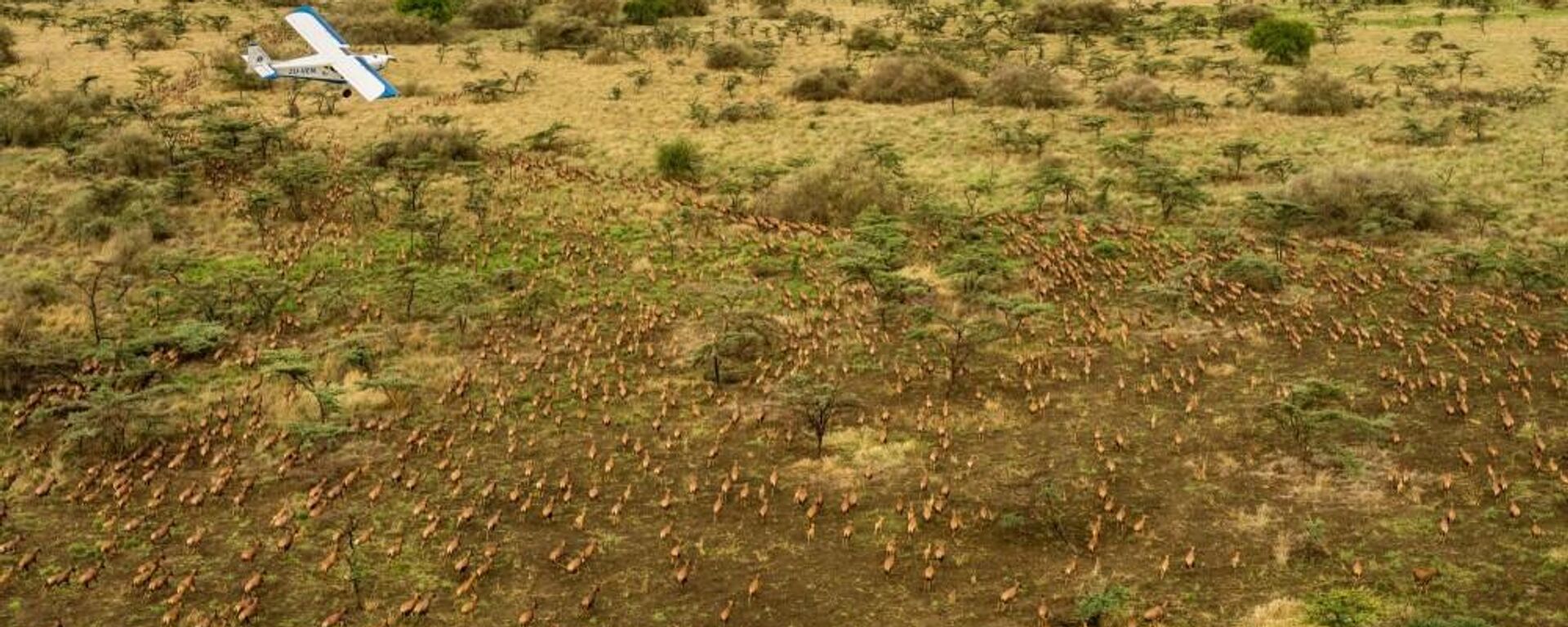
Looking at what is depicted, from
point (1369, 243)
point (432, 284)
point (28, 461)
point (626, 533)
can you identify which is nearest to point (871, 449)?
point (626, 533)

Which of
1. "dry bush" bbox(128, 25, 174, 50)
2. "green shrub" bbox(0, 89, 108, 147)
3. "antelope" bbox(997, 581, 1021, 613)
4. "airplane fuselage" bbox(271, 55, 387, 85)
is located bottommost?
"dry bush" bbox(128, 25, 174, 50)

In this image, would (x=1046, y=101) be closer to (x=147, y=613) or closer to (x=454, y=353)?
(x=454, y=353)

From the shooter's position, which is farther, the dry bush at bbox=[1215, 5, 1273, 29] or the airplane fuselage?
the dry bush at bbox=[1215, 5, 1273, 29]

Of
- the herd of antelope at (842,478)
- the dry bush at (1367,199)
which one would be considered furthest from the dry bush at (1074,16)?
Result: the herd of antelope at (842,478)

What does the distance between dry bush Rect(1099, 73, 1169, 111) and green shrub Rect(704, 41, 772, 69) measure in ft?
52.3

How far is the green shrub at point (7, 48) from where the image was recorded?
46125 millimetres

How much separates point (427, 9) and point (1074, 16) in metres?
34.9

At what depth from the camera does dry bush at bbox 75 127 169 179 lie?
31.3 meters

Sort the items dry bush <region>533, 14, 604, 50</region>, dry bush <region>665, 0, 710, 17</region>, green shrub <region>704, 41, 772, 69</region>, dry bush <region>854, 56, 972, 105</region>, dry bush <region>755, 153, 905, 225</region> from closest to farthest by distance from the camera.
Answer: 1. dry bush <region>755, 153, 905, 225</region>
2. dry bush <region>854, 56, 972, 105</region>
3. green shrub <region>704, 41, 772, 69</region>
4. dry bush <region>533, 14, 604, 50</region>
5. dry bush <region>665, 0, 710, 17</region>

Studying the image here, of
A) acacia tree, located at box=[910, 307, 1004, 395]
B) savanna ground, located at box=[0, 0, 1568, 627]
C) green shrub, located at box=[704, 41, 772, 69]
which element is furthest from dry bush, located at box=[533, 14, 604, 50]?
acacia tree, located at box=[910, 307, 1004, 395]

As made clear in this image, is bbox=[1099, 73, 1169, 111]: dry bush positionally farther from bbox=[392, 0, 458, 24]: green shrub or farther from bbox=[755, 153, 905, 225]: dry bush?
bbox=[392, 0, 458, 24]: green shrub

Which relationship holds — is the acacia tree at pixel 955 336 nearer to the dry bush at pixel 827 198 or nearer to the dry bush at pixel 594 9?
the dry bush at pixel 827 198

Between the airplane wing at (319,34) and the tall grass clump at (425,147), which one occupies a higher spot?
the airplane wing at (319,34)

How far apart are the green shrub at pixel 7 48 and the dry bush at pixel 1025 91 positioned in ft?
135
